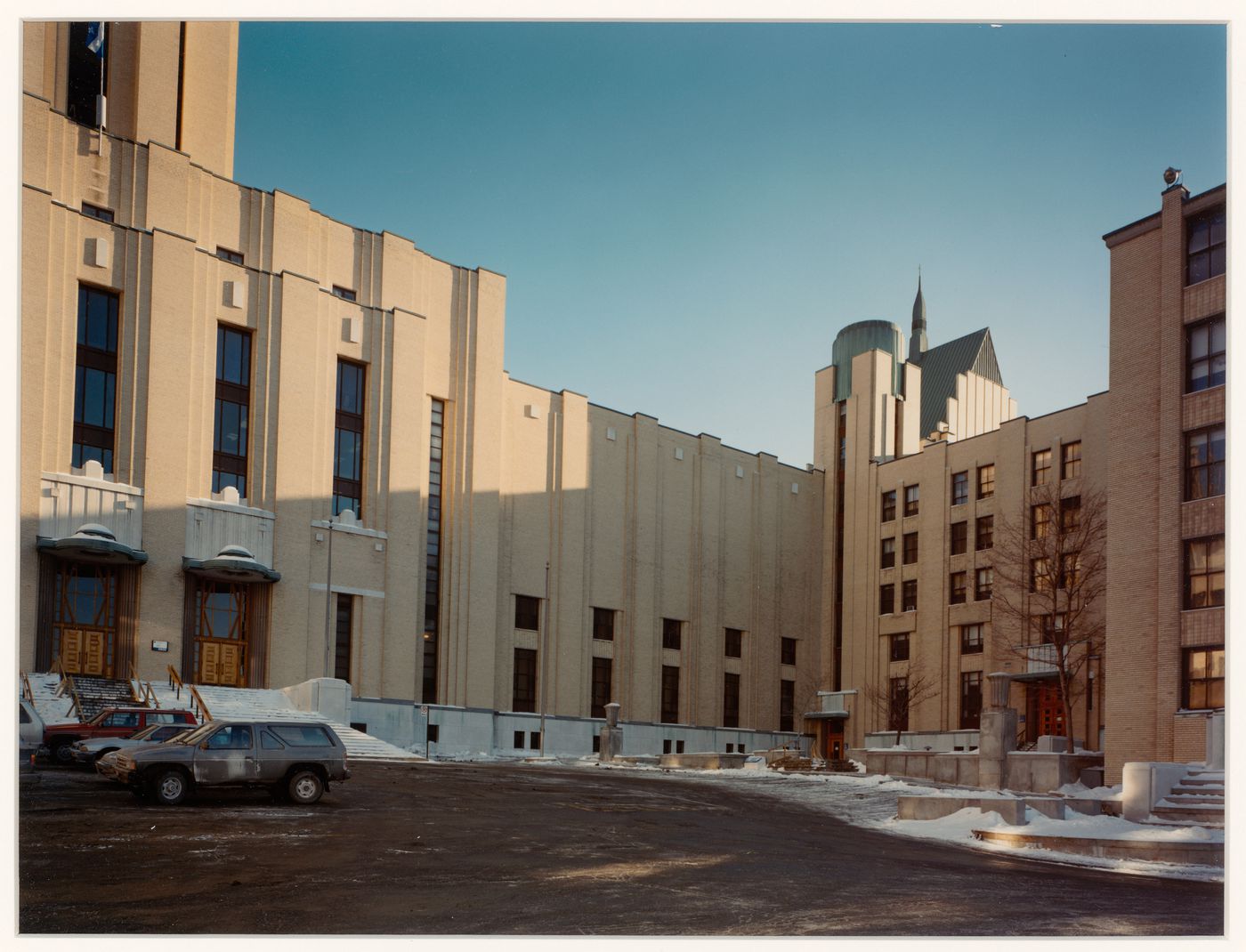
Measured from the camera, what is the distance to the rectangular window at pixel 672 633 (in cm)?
6003

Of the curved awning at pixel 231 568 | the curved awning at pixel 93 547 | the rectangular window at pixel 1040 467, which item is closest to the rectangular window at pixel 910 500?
the rectangular window at pixel 1040 467

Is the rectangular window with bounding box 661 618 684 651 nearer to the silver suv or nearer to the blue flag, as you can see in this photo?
the blue flag

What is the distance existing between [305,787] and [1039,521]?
39849 mm

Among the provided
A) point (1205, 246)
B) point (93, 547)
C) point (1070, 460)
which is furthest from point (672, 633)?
point (1205, 246)

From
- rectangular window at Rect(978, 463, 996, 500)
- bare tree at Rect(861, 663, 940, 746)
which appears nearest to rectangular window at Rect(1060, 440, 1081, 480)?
rectangular window at Rect(978, 463, 996, 500)

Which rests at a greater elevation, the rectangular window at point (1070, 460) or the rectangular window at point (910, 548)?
the rectangular window at point (1070, 460)

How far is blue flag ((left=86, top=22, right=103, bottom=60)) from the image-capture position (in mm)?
28438

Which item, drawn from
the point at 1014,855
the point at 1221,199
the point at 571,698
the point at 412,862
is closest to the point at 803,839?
the point at 1014,855

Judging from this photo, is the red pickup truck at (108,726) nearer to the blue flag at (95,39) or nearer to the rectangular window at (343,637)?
the blue flag at (95,39)

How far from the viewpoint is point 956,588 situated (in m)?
56.9

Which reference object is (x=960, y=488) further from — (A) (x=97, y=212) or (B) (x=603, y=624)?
(A) (x=97, y=212)

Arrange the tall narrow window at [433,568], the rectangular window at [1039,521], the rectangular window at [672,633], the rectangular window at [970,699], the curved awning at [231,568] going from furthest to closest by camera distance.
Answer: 1. the rectangular window at [672,633]
2. the rectangular window at [970,699]
3. the rectangular window at [1039,521]
4. the tall narrow window at [433,568]
5. the curved awning at [231,568]

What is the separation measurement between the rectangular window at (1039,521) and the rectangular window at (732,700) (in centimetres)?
1732
